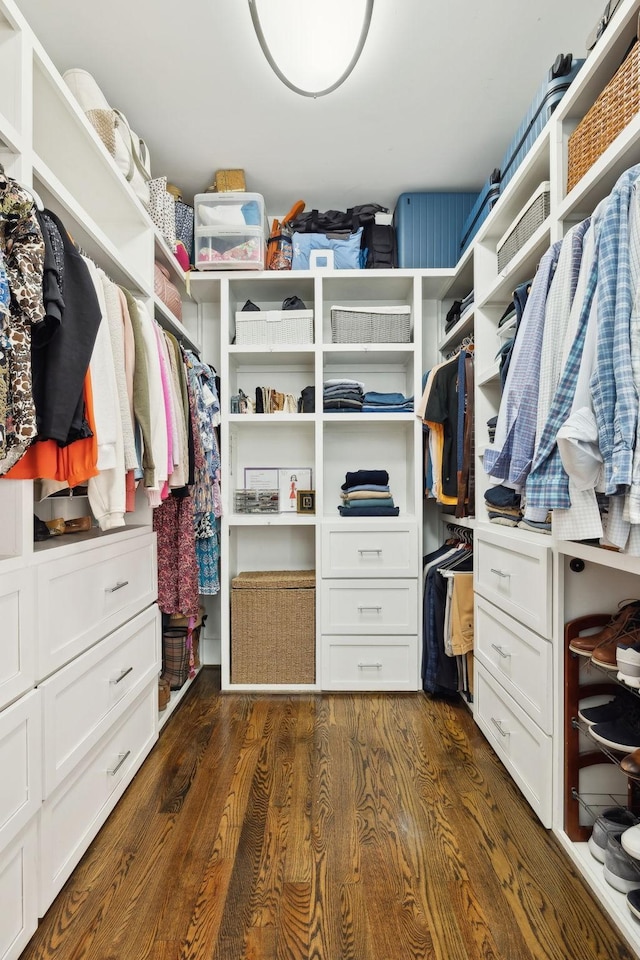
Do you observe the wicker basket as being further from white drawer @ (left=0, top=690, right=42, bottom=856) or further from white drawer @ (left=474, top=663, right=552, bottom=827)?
white drawer @ (left=0, top=690, right=42, bottom=856)

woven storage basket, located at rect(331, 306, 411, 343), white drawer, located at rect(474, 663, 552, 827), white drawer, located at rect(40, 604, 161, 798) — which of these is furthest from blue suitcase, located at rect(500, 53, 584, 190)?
white drawer, located at rect(40, 604, 161, 798)

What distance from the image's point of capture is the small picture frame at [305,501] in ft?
8.82

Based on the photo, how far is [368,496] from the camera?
102 inches

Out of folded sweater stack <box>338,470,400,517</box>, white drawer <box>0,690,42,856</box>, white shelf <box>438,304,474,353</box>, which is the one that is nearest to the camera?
white drawer <box>0,690,42,856</box>

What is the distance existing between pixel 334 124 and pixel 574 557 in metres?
1.99

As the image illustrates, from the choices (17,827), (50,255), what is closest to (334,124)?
(50,255)

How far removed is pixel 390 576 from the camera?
246 centimetres

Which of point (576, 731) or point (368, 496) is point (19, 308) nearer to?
point (576, 731)

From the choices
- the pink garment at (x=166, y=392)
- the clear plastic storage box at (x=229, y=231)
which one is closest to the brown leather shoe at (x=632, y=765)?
the pink garment at (x=166, y=392)

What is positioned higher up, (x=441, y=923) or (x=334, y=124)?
(x=334, y=124)

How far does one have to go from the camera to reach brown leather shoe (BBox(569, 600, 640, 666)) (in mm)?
1255

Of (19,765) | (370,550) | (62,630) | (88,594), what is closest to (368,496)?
(370,550)

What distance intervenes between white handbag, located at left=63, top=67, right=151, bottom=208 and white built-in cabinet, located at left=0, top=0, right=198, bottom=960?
15 centimetres

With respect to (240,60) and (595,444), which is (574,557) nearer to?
(595,444)
